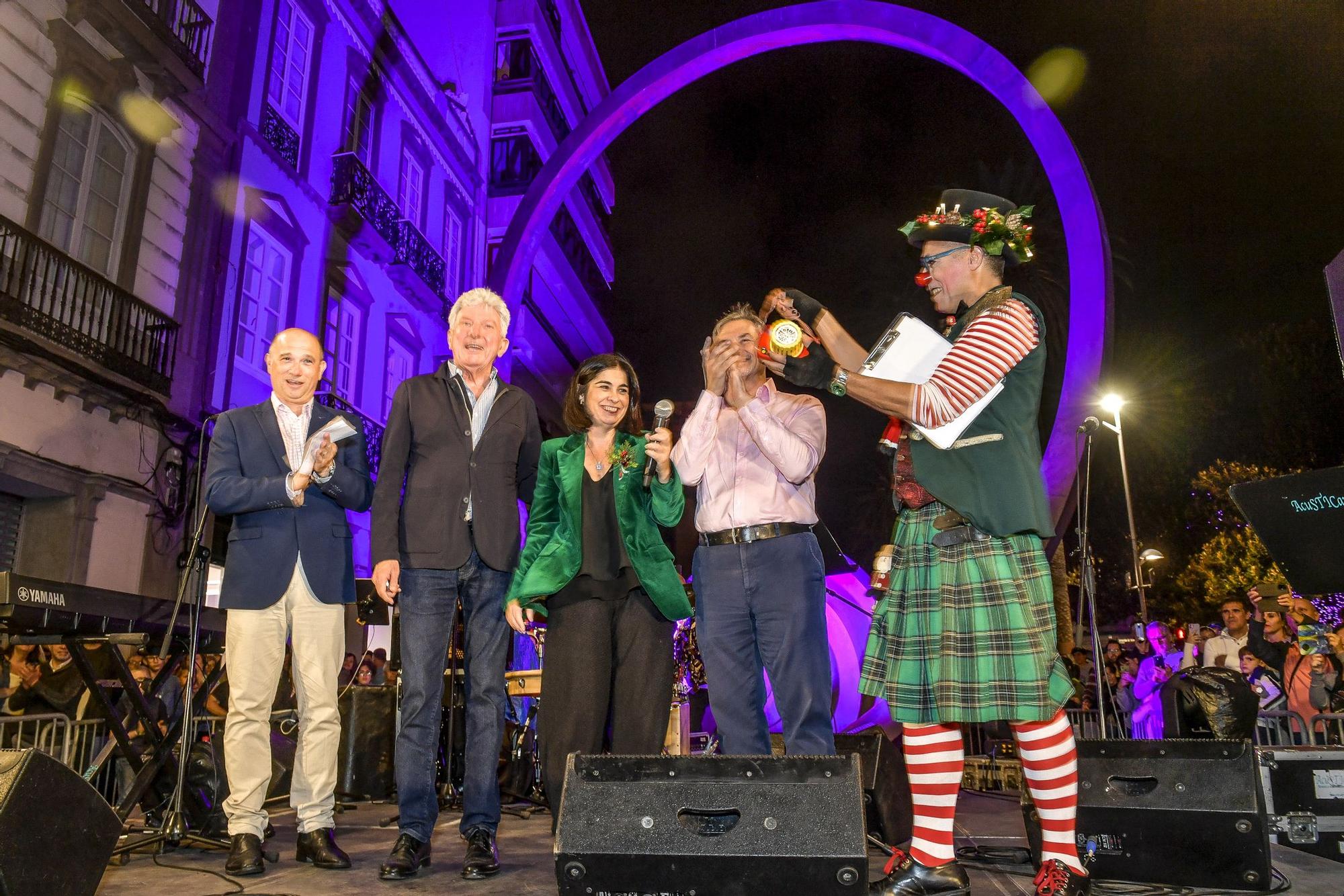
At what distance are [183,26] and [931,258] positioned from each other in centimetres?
1173

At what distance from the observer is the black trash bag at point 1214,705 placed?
4590mm

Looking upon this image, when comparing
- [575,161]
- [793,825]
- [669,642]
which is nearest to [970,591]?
[793,825]

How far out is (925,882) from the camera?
264 cm

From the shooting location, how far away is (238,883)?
3.14m

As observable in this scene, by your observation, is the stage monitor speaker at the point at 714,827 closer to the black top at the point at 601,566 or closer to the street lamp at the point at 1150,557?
the black top at the point at 601,566

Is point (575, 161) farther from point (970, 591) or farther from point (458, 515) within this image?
point (970, 591)

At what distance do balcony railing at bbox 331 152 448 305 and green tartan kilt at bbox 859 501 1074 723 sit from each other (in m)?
13.6

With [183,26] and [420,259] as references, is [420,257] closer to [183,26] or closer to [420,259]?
[420,259]

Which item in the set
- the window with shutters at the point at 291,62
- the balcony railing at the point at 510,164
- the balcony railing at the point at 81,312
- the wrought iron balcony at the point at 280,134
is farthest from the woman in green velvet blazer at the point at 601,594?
the balcony railing at the point at 510,164

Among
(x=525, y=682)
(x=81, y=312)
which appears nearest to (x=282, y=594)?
(x=525, y=682)

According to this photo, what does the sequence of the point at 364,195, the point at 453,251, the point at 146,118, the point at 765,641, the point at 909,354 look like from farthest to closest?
the point at 453,251, the point at 364,195, the point at 146,118, the point at 765,641, the point at 909,354

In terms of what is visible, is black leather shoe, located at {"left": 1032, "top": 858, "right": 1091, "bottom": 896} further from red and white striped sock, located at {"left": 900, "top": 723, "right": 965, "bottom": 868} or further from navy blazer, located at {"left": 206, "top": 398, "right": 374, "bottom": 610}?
navy blazer, located at {"left": 206, "top": 398, "right": 374, "bottom": 610}

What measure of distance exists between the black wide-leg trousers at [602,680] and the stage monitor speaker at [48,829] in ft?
4.50

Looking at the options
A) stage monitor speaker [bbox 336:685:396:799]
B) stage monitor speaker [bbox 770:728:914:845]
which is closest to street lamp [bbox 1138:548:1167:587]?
stage monitor speaker [bbox 336:685:396:799]
